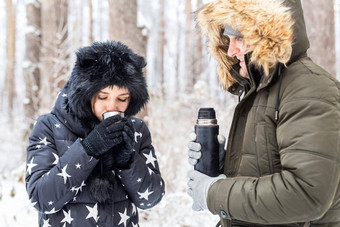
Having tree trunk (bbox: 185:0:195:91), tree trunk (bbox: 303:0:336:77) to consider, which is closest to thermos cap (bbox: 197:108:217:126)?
tree trunk (bbox: 185:0:195:91)

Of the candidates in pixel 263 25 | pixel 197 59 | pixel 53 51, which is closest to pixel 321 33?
pixel 263 25

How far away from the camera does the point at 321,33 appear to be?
4836mm

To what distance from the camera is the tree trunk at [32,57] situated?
289 inches

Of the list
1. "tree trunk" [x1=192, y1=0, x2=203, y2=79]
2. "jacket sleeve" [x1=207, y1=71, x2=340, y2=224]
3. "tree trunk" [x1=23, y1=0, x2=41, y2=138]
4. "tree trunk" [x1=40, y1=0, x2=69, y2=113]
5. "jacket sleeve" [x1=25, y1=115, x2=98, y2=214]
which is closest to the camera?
"jacket sleeve" [x1=207, y1=71, x2=340, y2=224]

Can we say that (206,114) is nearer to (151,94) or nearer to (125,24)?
(125,24)

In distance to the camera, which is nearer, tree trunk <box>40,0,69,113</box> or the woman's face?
the woman's face

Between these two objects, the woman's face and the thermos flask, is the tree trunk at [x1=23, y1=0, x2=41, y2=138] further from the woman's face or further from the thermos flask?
the thermos flask

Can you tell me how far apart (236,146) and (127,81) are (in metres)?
0.80

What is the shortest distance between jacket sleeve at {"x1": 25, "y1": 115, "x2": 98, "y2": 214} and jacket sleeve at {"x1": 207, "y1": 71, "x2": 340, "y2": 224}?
2.89ft

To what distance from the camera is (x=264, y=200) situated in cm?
119

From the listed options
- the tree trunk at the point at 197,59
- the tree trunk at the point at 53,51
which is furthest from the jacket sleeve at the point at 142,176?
the tree trunk at the point at 197,59

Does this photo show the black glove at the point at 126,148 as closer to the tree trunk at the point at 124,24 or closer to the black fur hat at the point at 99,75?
the black fur hat at the point at 99,75

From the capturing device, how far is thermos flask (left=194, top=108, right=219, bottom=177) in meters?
1.52

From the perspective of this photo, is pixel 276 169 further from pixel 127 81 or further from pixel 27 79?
pixel 27 79
